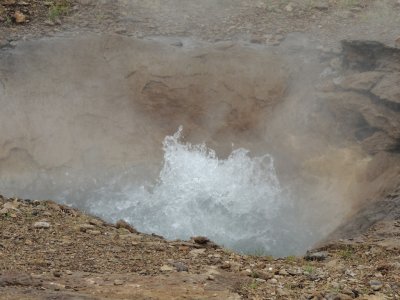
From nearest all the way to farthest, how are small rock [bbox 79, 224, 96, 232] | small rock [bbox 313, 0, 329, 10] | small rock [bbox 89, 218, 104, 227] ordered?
1. small rock [bbox 79, 224, 96, 232]
2. small rock [bbox 89, 218, 104, 227]
3. small rock [bbox 313, 0, 329, 10]

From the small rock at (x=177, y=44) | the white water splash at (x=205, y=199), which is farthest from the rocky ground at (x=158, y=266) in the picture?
the small rock at (x=177, y=44)

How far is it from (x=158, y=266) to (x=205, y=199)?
289 cm

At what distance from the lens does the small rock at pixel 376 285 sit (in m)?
3.47

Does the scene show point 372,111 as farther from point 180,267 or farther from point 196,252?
point 180,267

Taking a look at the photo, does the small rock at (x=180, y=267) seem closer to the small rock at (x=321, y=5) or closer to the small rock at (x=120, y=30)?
the small rock at (x=120, y=30)

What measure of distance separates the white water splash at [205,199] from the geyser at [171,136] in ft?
0.05

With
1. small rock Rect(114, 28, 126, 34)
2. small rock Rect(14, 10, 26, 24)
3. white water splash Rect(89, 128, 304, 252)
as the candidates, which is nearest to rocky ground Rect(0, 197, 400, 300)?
white water splash Rect(89, 128, 304, 252)

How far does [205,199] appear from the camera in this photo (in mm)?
6660

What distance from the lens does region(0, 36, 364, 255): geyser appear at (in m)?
6.45

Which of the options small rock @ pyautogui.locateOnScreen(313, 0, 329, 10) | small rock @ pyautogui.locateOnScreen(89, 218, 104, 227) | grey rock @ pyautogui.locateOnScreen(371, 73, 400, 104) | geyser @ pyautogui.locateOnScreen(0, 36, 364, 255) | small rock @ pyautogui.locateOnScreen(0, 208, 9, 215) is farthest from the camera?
small rock @ pyautogui.locateOnScreen(313, 0, 329, 10)

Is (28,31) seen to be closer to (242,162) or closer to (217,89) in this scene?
(217,89)

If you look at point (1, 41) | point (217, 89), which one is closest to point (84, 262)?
point (217, 89)

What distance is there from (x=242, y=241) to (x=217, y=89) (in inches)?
79.6

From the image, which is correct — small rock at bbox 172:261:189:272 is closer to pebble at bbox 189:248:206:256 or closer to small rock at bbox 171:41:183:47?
pebble at bbox 189:248:206:256
